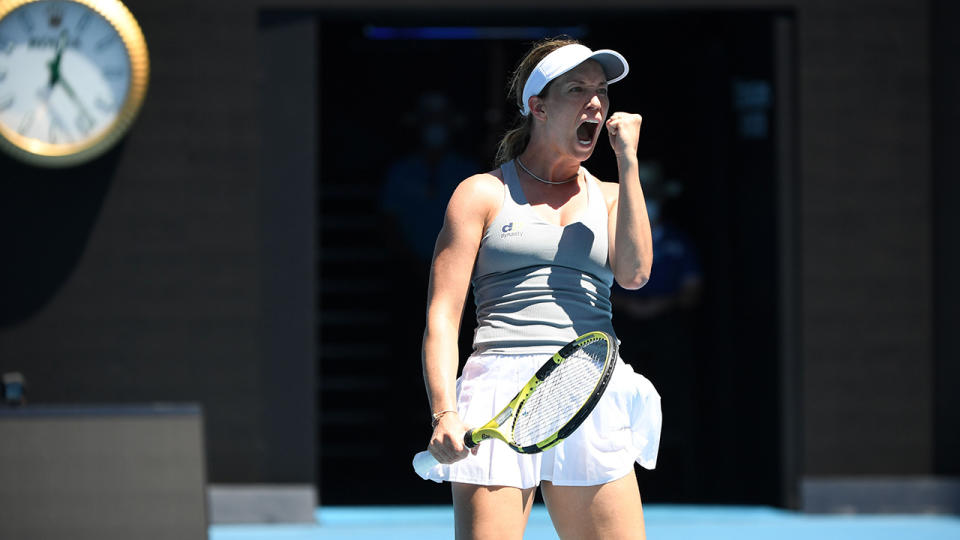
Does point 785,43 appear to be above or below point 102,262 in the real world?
above

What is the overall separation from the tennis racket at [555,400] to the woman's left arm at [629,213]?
0.25 m

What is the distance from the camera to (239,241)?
7.16m

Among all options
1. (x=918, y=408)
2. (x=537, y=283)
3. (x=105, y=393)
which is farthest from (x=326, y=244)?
(x=537, y=283)

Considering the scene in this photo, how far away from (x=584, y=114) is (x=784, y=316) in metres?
4.41

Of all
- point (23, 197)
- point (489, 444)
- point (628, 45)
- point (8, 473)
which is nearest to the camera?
point (489, 444)

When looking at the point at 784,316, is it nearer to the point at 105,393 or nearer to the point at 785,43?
the point at 785,43

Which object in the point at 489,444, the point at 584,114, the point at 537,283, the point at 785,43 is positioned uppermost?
the point at 785,43

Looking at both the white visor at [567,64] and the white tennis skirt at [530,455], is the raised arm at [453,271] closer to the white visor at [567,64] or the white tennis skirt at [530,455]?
the white tennis skirt at [530,455]

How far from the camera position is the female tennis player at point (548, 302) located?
10.5 ft

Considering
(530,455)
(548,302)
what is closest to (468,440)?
(530,455)

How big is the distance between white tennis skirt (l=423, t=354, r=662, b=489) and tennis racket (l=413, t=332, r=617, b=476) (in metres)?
0.13

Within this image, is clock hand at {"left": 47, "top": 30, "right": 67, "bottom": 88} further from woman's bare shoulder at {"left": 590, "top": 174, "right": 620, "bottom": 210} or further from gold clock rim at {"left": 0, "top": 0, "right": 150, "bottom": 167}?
woman's bare shoulder at {"left": 590, "top": 174, "right": 620, "bottom": 210}

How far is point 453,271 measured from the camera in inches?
129

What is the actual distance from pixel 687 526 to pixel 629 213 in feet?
14.2
